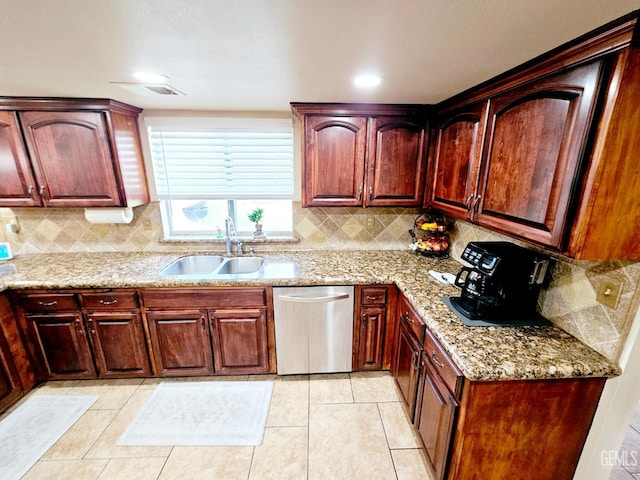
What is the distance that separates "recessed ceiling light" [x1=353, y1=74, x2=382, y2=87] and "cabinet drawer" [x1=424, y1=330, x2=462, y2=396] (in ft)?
4.62

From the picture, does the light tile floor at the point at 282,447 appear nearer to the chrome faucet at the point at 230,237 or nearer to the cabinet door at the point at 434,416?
the cabinet door at the point at 434,416

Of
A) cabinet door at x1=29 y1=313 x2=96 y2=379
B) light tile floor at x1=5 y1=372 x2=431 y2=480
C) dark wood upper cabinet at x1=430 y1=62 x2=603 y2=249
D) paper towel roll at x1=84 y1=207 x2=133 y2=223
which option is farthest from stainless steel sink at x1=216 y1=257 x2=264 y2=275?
dark wood upper cabinet at x1=430 y1=62 x2=603 y2=249

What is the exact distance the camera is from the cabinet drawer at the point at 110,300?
2.00 m

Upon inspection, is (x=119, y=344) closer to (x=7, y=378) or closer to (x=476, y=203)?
(x=7, y=378)

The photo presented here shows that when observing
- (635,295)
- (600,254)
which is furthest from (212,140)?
(635,295)

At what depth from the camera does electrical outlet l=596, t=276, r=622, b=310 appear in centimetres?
118

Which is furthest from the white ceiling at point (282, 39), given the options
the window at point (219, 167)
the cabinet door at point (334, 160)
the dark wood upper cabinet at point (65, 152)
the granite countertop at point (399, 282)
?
the granite countertop at point (399, 282)

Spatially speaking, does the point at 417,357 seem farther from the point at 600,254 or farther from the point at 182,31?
the point at 182,31

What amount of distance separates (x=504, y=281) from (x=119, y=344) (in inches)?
104

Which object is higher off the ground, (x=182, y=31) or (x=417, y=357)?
(x=182, y=31)

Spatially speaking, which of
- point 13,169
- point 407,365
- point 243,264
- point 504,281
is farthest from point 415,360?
point 13,169

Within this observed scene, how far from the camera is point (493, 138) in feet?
4.90

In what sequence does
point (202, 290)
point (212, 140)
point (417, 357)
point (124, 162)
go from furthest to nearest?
point (212, 140) < point (124, 162) < point (202, 290) < point (417, 357)

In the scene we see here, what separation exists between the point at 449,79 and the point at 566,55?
53 cm
